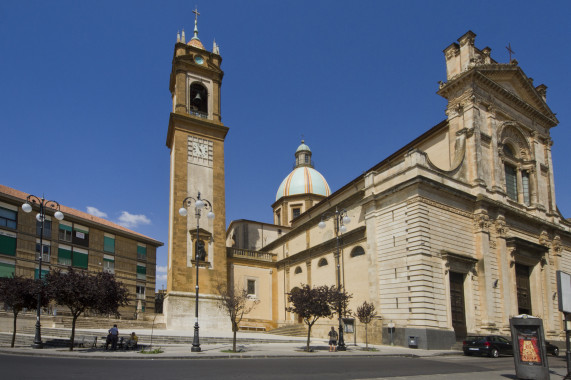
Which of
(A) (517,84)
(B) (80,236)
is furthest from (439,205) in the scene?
(B) (80,236)

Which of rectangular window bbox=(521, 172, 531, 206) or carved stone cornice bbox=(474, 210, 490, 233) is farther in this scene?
rectangular window bbox=(521, 172, 531, 206)

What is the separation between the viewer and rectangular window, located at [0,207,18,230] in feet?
126

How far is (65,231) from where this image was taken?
44.9 meters

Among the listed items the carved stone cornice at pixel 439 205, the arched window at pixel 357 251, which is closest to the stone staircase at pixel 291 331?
the arched window at pixel 357 251

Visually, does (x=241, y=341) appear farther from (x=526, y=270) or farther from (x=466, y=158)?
(x=526, y=270)

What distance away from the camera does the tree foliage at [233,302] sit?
21.9 meters

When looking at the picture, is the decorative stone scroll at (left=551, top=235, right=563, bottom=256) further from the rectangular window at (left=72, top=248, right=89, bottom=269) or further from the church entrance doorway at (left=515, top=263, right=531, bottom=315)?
the rectangular window at (left=72, top=248, right=89, bottom=269)

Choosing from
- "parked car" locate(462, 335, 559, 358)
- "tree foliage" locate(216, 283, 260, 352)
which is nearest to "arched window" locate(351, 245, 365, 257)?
"tree foliage" locate(216, 283, 260, 352)

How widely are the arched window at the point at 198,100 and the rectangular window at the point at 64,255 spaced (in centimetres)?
1861

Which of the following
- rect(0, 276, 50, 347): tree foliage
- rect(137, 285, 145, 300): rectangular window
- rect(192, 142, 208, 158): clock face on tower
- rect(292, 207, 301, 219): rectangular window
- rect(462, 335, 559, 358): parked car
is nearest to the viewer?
rect(0, 276, 50, 347): tree foliage

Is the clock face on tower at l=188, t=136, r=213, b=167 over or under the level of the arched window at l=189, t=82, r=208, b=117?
under

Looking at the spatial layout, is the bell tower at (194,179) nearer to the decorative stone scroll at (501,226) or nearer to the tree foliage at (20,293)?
the tree foliage at (20,293)

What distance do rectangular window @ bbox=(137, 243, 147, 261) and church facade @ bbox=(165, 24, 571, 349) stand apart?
18153mm

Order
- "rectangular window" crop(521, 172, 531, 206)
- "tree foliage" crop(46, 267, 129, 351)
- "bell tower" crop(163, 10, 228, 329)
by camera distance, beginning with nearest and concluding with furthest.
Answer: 1. "tree foliage" crop(46, 267, 129, 351)
2. "bell tower" crop(163, 10, 228, 329)
3. "rectangular window" crop(521, 172, 531, 206)
